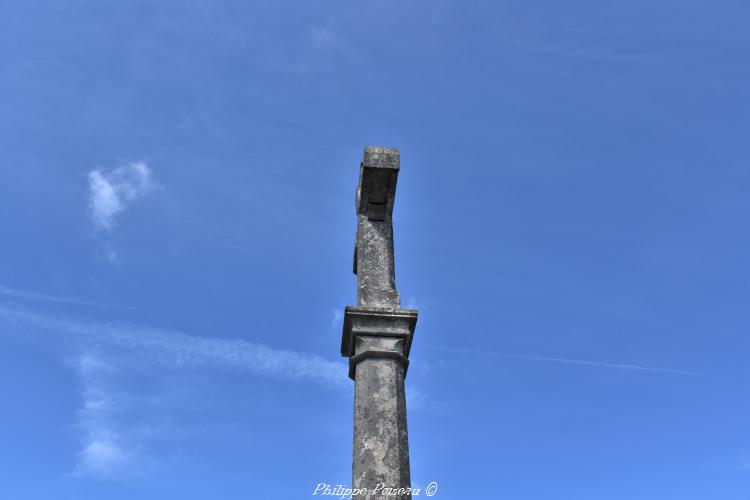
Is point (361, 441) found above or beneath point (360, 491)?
above

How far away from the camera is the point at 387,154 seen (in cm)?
661

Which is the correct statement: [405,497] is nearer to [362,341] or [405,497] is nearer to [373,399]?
[373,399]

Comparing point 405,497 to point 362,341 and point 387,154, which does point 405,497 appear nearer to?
point 362,341

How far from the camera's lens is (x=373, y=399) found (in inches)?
213

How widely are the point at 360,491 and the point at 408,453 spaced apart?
21.3 inches

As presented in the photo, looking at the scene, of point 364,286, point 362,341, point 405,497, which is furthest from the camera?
point 364,286

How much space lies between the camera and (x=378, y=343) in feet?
18.8

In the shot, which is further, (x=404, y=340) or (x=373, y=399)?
(x=404, y=340)

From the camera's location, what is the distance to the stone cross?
5062 millimetres

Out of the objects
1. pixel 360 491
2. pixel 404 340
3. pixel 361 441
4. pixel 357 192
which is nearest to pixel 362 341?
pixel 404 340

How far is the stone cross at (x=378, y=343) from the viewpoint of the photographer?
5062mm

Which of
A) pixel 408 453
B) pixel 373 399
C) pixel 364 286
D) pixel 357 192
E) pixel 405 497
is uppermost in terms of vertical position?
pixel 357 192

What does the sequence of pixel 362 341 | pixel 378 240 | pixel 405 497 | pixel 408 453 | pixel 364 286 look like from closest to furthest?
pixel 405 497
pixel 408 453
pixel 362 341
pixel 364 286
pixel 378 240

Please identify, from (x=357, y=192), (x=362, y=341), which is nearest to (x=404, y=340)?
(x=362, y=341)
